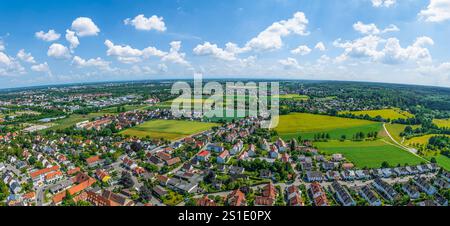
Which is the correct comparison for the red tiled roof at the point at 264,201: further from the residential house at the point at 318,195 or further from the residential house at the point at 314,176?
the residential house at the point at 314,176

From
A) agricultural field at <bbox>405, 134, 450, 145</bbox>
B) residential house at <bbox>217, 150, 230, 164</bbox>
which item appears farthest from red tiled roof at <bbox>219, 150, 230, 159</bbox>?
agricultural field at <bbox>405, 134, 450, 145</bbox>

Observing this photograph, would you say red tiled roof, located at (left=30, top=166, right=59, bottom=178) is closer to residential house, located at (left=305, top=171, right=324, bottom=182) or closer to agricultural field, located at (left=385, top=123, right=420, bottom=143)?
residential house, located at (left=305, top=171, right=324, bottom=182)

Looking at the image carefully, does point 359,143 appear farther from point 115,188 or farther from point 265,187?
point 115,188

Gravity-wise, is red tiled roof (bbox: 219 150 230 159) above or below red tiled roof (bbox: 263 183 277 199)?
above

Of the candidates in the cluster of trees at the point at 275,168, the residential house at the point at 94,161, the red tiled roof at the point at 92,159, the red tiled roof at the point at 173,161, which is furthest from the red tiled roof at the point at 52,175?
the cluster of trees at the point at 275,168

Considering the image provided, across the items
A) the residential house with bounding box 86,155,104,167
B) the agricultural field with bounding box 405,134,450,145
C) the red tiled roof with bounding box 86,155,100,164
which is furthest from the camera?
the agricultural field with bounding box 405,134,450,145

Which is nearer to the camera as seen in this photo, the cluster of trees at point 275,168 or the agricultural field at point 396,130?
the cluster of trees at point 275,168

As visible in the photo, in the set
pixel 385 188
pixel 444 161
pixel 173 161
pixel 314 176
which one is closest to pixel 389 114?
pixel 444 161
